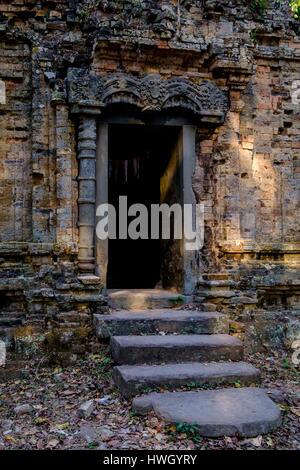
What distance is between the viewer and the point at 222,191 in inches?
273

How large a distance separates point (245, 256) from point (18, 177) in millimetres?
3460

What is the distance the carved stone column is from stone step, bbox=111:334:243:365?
1332 millimetres

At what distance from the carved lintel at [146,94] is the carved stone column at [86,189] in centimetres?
25

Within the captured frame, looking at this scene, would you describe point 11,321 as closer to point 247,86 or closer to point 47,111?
point 47,111

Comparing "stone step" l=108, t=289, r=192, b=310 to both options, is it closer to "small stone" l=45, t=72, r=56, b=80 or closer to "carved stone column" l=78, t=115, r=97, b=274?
"carved stone column" l=78, t=115, r=97, b=274

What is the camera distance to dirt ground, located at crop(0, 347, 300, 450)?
158 inches

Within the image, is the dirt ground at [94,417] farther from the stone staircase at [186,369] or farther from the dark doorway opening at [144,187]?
the dark doorway opening at [144,187]

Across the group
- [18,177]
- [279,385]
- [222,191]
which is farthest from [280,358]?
[18,177]

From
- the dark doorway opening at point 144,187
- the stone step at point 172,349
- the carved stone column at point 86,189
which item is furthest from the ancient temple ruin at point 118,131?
the stone step at point 172,349

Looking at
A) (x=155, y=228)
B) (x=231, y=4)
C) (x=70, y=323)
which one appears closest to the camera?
(x=70, y=323)

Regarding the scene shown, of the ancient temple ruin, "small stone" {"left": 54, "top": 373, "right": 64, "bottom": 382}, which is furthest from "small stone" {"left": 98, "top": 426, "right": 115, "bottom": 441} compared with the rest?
the ancient temple ruin

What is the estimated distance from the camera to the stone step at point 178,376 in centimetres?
469

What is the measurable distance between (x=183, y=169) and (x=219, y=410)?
12.0ft

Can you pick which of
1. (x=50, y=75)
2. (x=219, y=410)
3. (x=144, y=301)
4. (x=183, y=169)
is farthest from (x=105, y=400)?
(x=50, y=75)
